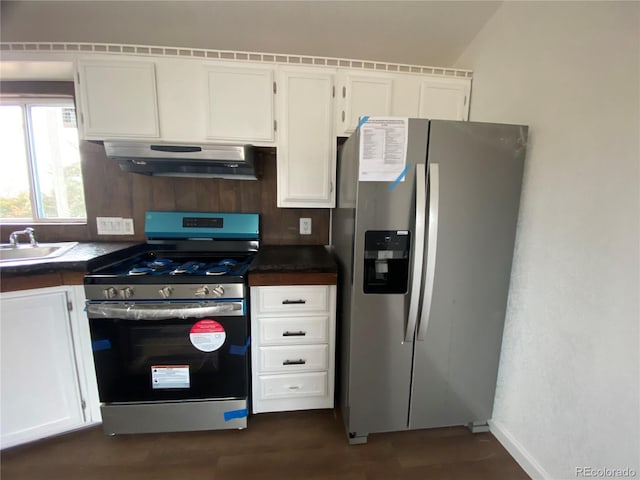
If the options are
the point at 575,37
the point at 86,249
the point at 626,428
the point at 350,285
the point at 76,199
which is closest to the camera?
the point at 626,428

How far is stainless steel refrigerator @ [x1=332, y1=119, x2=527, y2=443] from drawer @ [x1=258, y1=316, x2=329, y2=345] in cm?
18

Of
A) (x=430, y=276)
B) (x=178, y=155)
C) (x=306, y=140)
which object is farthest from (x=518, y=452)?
(x=178, y=155)

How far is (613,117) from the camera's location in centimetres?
94

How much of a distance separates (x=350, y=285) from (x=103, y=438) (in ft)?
5.42

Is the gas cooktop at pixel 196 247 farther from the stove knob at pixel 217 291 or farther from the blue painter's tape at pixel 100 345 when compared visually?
the blue painter's tape at pixel 100 345

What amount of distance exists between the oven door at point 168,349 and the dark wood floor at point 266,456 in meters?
0.25

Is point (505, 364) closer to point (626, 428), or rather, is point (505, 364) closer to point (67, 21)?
point (626, 428)

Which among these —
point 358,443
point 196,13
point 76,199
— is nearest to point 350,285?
point 358,443

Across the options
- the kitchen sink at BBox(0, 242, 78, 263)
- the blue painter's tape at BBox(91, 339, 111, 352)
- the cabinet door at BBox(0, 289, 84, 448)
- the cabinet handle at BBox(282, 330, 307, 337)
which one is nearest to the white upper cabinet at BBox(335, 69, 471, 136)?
the cabinet handle at BBox(282, 330, 307, 337)

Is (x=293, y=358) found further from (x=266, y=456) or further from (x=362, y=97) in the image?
(x=362, y=97)

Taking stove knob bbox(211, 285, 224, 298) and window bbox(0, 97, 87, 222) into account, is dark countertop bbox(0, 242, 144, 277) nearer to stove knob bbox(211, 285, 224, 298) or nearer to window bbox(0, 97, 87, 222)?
window bbox(0, 97, 87, 222)

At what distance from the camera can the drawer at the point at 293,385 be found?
153cm
